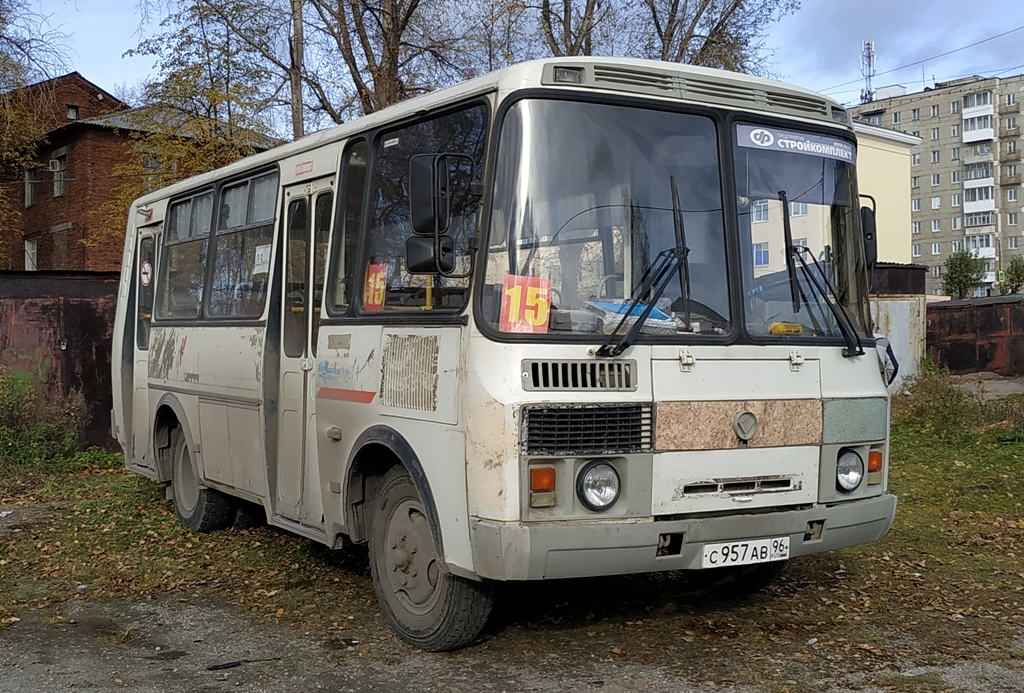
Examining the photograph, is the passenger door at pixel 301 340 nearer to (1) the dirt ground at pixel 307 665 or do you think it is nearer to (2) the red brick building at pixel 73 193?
(1) the dirt ground at pixel 307 665

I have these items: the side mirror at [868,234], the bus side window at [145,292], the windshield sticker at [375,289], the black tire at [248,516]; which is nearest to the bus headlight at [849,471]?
the side mirror at [868,234]

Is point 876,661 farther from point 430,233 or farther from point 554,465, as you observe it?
point 430,233

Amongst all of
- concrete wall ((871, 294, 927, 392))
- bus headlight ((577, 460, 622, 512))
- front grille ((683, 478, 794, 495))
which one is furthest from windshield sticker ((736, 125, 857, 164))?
concrete wall ((871, 294, 927, 392))

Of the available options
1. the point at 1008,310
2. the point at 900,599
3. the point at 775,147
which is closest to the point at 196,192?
the point at 775,147

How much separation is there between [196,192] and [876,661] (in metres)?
6.32

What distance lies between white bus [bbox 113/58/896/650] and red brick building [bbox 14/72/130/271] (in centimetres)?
3357

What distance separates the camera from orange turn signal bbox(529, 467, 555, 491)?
16.6 ft

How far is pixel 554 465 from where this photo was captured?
510cm

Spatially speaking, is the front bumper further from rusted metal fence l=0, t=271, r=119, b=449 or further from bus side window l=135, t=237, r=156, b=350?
rusted metal fence l=0, t=271, r=119, b=449

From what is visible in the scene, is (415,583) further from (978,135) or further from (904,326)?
(978,135)

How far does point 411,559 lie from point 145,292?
537cm

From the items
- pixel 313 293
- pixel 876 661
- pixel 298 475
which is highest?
pixel 313 293

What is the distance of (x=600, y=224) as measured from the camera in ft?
17.4

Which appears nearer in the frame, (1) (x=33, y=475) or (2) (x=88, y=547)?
(2) (x=88, y=547)
